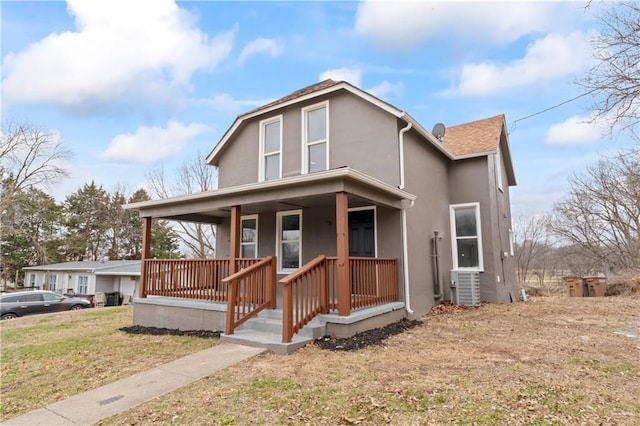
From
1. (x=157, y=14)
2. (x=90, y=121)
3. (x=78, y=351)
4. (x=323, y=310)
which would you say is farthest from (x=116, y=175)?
(x=323, y=310)

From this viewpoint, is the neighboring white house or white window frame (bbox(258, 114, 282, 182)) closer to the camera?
white window frame (bbox(258, 114, 282, 182))

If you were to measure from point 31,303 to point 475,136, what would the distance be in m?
20.5

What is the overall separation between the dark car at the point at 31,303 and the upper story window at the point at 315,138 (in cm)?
1552

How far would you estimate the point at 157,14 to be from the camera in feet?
30.3

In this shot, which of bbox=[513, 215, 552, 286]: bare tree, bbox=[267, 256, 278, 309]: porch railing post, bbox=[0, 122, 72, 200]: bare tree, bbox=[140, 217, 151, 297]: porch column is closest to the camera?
bbox=[267, 256, 278, 309]: porch railing post

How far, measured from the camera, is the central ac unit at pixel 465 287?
977 cm

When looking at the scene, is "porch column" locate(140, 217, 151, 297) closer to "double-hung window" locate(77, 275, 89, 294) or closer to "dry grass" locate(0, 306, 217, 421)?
"dry grass" locate(0, 306, 217, 421)

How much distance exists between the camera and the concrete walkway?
3773mm

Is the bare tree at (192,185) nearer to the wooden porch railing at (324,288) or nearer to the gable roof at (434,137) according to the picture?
the gable roof at (434,137)

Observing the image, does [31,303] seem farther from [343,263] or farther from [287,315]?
[343,263]

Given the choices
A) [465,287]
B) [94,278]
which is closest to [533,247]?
[465,287]

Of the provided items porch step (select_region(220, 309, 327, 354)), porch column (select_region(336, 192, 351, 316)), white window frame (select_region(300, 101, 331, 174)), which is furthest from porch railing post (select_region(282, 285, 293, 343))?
white window frame (select_region(300, 101, 331, 174))

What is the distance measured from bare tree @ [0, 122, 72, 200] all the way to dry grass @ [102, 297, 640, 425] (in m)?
31.8

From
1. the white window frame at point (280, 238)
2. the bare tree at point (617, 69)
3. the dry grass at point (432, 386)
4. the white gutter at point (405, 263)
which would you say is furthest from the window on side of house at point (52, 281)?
the bare tree at point (617, 69)
